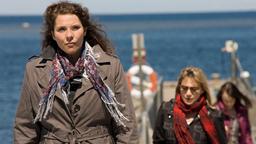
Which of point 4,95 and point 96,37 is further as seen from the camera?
point 4,95

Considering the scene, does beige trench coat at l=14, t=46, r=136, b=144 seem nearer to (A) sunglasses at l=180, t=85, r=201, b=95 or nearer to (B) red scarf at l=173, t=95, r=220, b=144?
(B) red scarf at l=173, t=95, r=220, b=144

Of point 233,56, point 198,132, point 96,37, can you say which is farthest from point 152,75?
point 96,37

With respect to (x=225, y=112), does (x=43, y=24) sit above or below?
above

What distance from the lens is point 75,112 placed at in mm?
4789

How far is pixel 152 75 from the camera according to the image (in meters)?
19.8

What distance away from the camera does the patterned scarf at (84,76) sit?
4797 millimetres

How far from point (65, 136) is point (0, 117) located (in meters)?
14.7

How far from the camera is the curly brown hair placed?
4883 mm

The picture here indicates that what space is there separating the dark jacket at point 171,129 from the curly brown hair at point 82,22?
1478 millimetres

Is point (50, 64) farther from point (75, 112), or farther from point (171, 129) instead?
point (171, 129)

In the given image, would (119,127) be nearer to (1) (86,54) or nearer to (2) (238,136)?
(1) (86,54)

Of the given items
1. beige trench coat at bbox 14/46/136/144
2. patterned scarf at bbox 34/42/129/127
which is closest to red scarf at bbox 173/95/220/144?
beige trench coat at bbox 14/46/136/144

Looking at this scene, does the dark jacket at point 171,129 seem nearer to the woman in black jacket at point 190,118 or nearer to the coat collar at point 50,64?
the woman in black jacket at point 190,118

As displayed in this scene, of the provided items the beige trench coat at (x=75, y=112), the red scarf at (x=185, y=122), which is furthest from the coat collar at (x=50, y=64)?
the red scarf at (x=185, y=122)
